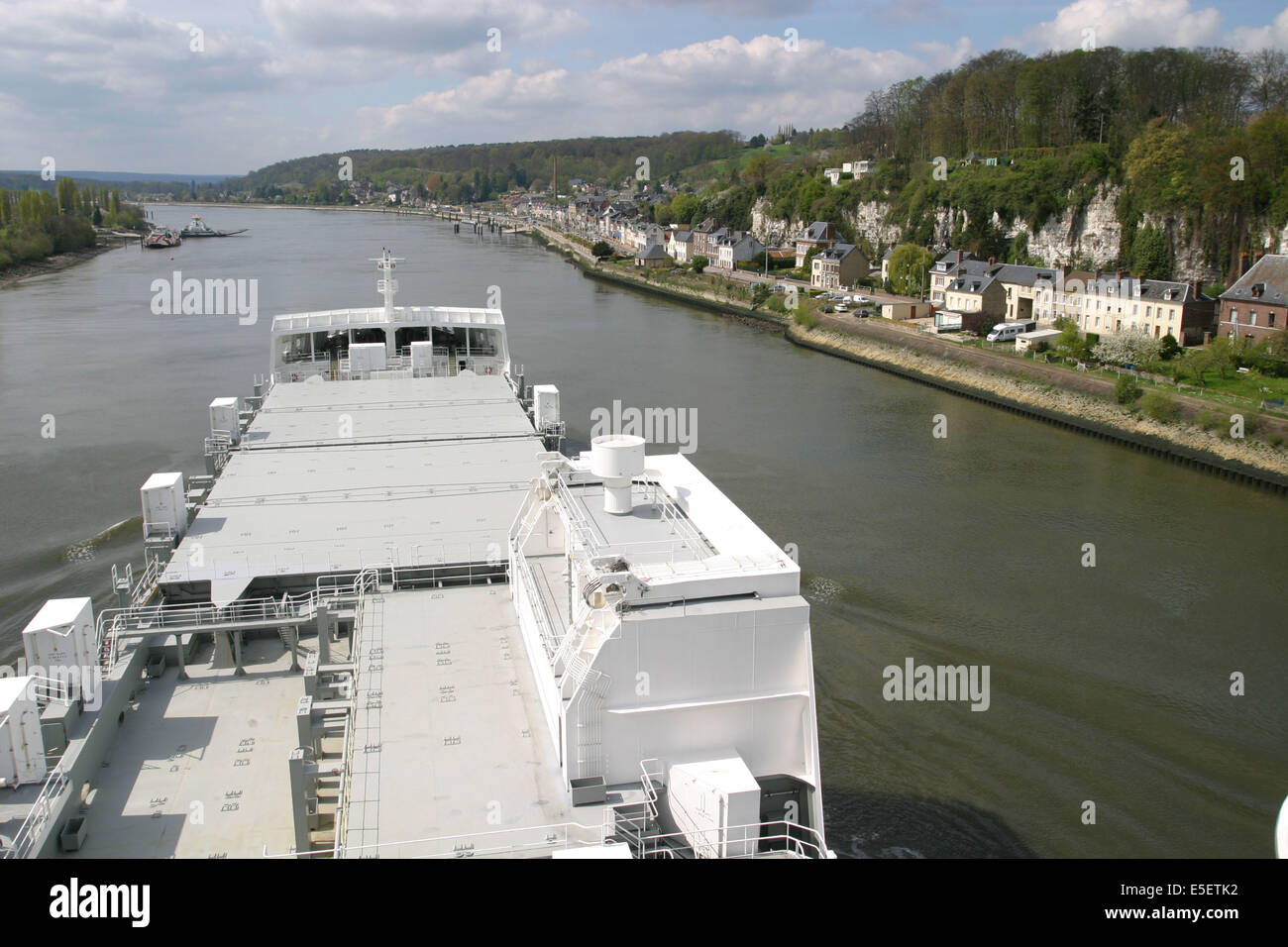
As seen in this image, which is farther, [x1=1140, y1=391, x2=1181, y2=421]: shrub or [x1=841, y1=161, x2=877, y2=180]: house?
[x1=841, y1=161, x2=877, y2=180]: house

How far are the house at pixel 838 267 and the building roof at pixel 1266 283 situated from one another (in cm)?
1870

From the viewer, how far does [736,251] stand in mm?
53125

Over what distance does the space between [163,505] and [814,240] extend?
44.5 meters

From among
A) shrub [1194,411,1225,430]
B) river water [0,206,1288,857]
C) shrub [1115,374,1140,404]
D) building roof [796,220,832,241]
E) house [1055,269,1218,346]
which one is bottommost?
river water [0,206,1288,857]

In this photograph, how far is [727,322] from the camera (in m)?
40.9

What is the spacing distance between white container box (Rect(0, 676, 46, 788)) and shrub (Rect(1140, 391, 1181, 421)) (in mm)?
22506

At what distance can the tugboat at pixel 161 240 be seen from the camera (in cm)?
7275

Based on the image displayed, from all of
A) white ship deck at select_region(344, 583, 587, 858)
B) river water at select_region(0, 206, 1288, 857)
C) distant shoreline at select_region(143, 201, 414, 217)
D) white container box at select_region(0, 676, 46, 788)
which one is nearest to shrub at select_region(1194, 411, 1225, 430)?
river water at select_region(0, 206, 1288, 857)

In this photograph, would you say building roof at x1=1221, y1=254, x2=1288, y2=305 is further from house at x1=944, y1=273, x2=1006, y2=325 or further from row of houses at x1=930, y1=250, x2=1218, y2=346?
house at x1=944, y1=273, x2=1006, y2=325

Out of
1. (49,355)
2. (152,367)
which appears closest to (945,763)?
(152,367)

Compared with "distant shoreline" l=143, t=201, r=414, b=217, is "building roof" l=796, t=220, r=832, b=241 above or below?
below

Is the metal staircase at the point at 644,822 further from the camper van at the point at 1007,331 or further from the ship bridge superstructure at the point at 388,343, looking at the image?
the camper van at the point at 1007,331

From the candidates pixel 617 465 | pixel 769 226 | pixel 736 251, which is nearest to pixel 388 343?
pixel 617 465

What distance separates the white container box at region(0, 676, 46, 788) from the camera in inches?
241
